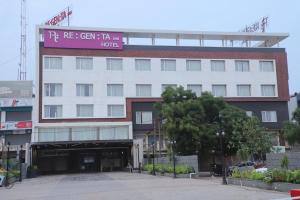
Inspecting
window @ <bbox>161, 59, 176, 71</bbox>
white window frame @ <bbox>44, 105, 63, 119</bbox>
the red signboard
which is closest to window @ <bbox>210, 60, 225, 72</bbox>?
window @ <bbox>161, 59, 176, 71</bbox>

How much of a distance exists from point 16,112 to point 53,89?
1131 cm

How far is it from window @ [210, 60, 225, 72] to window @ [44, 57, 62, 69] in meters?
19.7

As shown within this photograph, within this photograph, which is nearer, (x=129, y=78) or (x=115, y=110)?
(x=115, y=110)

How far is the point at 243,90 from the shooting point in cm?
6069

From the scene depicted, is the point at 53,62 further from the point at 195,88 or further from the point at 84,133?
the point at 195,88

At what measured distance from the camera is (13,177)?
39594 mm

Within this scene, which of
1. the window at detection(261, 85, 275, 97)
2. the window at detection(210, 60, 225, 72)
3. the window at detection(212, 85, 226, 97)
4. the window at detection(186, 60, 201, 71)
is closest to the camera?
the window at detection(186, 60, 201, 71)

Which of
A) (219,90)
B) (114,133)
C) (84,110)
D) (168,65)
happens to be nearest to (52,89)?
(84,110)

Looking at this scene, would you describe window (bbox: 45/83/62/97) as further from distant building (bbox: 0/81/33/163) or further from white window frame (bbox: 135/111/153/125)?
white window frame (bbox: 135/111/153/125)

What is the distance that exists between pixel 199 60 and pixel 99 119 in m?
15.2

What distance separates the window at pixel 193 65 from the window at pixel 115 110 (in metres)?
10.2

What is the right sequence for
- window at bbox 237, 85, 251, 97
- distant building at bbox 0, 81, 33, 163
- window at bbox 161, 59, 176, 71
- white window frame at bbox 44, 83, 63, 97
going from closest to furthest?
1. white window frame at bbox 44, 83, 63, 97
2. window at bbox 161, 59, 176, 71
3. window at bbox 237, 85, 251, 97
4. distant building at bbox 0, 81, 33, 163

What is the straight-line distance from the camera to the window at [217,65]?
197 feet

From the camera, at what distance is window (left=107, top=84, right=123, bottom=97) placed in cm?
5750
